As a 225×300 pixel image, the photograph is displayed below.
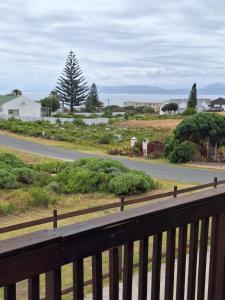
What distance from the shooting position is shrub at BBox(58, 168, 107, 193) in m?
14.3

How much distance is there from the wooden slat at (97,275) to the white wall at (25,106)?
62623 millimetres

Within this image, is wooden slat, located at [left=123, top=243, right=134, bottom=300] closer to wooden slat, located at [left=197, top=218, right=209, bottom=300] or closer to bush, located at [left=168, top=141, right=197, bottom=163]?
wooden slat, located at [left=197, top=218, right=209, bottom=300]

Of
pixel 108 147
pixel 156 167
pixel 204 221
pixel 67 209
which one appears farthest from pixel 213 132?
pixel 204 221

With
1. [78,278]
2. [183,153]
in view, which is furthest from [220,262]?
[183,153]

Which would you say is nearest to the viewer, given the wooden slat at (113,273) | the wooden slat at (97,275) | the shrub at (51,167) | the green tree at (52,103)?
the wooden slat at (97,275)

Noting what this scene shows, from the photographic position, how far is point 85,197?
1370 cm

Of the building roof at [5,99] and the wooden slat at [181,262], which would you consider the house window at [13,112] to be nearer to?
the building roof at [5,99]

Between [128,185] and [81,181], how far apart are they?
1.50 m

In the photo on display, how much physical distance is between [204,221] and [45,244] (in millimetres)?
970

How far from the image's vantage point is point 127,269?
184 centimetres

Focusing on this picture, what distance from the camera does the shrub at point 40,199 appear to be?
39.8 ft

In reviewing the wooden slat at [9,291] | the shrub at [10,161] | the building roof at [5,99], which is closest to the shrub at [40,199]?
the shrub at [10,161]

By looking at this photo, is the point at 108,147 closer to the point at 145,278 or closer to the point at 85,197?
the point at 85,197

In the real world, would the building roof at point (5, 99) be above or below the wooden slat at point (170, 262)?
above
